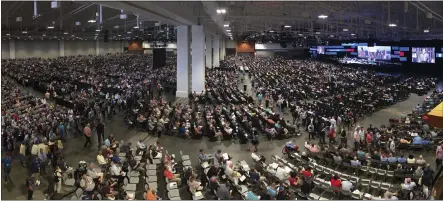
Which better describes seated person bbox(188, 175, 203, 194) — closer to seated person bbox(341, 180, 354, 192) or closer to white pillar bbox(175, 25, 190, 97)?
seated person bbox(341, 180, 354, 192)

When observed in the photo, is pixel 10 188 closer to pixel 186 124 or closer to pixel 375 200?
pixel 186 124

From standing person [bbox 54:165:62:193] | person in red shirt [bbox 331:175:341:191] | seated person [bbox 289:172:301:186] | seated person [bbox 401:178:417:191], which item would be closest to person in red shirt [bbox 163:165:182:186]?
standing person [bbox 54:165:62:193]

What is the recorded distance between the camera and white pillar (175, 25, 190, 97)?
3185 centimetres

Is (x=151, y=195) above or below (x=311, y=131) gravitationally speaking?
below

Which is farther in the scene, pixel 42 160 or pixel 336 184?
pixel 42 160

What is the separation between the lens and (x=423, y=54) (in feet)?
150

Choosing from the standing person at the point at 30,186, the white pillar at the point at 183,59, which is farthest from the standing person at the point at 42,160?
the white pillar at the point at 183,59

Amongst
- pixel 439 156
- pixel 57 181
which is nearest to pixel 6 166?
pixel 57 181

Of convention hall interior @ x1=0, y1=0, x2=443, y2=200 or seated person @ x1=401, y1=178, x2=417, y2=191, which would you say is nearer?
seated person @ x1=401, y1=178, x2=417, y2=191

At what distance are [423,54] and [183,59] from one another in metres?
29.2

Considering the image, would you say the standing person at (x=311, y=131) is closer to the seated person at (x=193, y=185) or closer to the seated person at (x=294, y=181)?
the seated person at (x=294, y=181)

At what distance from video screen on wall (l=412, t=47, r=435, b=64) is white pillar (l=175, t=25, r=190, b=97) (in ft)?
94.4

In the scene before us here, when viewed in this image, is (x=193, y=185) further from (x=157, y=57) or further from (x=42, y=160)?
(x=157, y=57)

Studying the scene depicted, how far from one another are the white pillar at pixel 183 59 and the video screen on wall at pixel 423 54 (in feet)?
94.4
